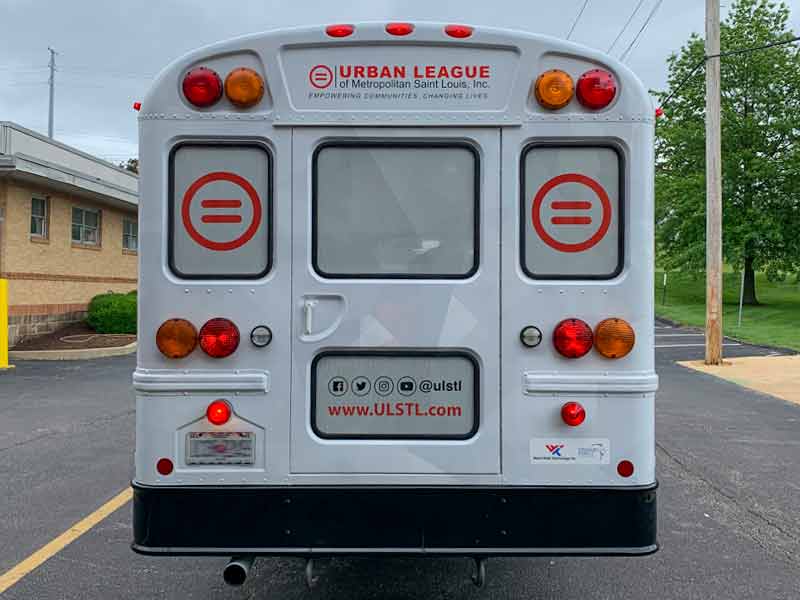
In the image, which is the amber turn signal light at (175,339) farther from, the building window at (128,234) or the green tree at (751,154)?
the green tree at (751,154)

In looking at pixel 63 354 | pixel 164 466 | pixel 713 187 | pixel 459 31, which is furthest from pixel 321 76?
pixel 63 354

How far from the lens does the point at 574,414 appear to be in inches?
129

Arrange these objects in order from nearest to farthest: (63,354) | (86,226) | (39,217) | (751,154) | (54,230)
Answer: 1. (63,354)
2. (39,217)
3. (54,230)
4. (86,226)
5. (751,154)

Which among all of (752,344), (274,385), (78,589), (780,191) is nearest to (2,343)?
(78,589)

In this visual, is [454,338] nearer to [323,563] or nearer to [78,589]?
[323,563]

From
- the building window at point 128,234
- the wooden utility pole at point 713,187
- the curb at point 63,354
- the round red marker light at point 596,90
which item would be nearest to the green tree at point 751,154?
the wooden utility pole at point 713,187

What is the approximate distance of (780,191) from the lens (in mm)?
32344

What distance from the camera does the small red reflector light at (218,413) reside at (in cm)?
329

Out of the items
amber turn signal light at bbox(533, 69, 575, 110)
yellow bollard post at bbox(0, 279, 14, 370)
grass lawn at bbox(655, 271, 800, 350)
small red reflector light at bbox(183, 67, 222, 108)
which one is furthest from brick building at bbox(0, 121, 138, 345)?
grass lawn at bbox(655, 271, 800, 350)

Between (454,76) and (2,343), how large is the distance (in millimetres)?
14217

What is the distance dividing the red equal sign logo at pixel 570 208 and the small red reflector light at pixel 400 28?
970 mm

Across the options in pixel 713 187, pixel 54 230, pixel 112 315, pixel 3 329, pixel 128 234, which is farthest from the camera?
pixel 128 234

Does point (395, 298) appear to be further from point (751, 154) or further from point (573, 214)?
point (751, 154)

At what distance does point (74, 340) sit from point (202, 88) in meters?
16.5
